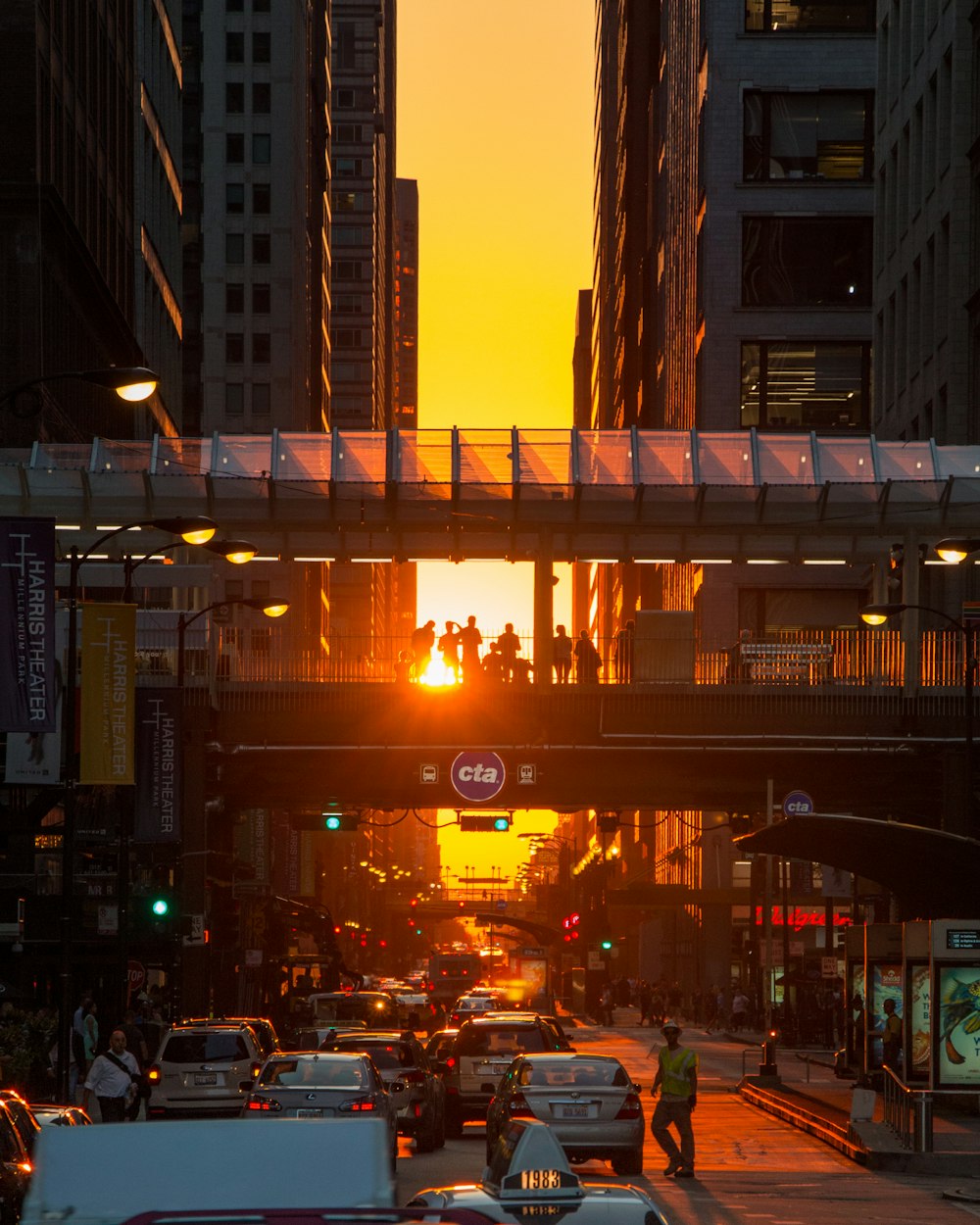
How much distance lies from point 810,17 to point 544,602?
52.2 meters

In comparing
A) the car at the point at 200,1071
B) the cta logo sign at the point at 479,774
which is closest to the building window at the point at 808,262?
the cta logo sign at the point at 479,774

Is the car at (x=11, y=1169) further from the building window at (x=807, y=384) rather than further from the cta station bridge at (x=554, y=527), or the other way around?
the building window at (x=807, y=384)

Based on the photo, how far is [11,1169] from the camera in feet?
56.2

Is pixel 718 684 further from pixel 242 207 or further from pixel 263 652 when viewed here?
pixel 242 207

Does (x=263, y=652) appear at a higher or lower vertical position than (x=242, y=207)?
lower

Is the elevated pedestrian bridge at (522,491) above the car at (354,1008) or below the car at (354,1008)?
above

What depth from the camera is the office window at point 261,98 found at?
470 ft

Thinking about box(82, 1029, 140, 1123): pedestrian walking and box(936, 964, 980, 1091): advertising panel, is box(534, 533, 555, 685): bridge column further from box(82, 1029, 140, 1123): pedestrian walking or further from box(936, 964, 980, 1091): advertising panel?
box(82, 1029, 140, 1123): pedestrian walking

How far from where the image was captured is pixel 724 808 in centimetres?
5662

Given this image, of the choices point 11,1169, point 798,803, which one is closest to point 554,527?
point 798,803

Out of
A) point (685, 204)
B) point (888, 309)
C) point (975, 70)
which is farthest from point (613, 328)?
point (975, 70)

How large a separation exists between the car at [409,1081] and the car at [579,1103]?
3.34 metres

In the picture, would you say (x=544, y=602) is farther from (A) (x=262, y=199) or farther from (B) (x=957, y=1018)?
(A) (x=262, y=199)

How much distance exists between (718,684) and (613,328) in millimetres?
140135
